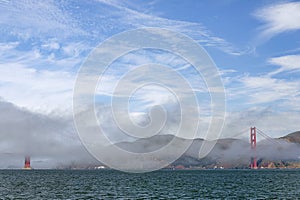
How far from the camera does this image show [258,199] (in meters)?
79.4

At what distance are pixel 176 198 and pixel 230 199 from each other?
36.5 ft

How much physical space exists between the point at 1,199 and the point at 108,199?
22.2 meters

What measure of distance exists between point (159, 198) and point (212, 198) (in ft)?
37.2

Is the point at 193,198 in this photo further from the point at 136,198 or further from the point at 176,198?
the point at 136,198

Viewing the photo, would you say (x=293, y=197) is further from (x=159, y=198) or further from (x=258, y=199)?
(x=159, y=198)

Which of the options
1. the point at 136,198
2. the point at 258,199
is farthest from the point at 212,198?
the point at 136,198

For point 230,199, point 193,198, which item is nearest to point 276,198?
point 230,199

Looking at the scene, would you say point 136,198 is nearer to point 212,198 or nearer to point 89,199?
point 89,199

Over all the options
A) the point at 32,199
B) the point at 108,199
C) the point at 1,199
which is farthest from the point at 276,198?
the point at 1,199

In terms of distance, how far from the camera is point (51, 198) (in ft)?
264

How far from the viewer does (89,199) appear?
78.2 m

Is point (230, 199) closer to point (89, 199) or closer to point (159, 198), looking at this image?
point (159, 198)

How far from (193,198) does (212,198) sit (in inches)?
159

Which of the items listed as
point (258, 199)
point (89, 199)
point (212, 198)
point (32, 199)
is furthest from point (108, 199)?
point (258, 199)
